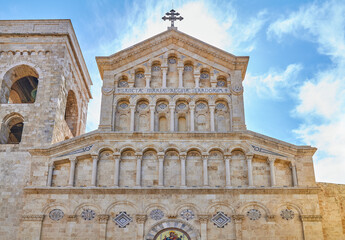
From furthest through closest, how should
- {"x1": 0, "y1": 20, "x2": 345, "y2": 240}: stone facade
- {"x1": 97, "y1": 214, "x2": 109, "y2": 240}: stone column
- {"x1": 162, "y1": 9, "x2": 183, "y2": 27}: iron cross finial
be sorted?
1. {"x1": 162, "y1": 9, "x2": 183, "y2": 27}: iron cross finial
2. {"x1": 0, "y1": 20, "x2": 345, "y2": 240}: stone facade
3. {"x1": 97, "y1": 214, "x2": 109, "y2": 240}: stone column

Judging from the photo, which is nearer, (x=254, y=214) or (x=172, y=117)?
(x=254, y=214)

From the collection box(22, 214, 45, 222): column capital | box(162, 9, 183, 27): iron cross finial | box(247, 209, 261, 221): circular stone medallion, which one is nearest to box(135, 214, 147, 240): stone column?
box(22, 214, 45, 222): column capital

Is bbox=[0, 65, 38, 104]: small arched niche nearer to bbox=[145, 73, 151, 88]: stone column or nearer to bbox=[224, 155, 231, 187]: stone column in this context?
bbox=[145, 73, 151, 88]: stone column

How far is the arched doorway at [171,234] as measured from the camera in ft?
64.1

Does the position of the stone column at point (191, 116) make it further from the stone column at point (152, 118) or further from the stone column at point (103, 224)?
the stone column at point (103, 224)

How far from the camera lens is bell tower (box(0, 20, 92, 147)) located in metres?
24.8

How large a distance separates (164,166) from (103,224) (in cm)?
384

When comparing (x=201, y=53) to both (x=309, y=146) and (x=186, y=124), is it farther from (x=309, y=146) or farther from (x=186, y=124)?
(x=309, y=146)

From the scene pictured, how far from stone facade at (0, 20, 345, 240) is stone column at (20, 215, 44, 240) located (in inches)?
1.7

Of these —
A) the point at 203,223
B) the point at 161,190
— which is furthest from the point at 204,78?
the point at 203,223

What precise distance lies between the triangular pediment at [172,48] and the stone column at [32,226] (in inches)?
337

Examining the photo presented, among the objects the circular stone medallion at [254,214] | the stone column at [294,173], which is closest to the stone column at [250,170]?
the circular stone medallion at [254,214]

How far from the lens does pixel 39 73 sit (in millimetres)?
26250

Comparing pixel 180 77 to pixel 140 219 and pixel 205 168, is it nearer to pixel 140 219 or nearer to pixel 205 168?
pixel 205 168
